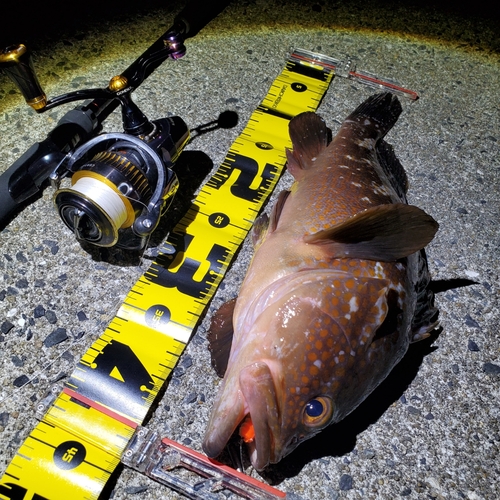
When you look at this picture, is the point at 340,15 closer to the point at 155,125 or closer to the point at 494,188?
the point at 494,188

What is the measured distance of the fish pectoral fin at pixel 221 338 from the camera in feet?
6.41

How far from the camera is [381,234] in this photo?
5.50 ft

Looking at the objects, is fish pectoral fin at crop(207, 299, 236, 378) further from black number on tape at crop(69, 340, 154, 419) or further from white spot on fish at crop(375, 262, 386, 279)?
white spot on fish at crop(375, 262, 386, 279)

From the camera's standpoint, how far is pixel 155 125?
2211 mm

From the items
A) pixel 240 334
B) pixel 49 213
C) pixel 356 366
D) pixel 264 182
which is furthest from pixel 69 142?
pixel 356 366

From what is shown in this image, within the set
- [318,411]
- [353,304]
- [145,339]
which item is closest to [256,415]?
[318,411]

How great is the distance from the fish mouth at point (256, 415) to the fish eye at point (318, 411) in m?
0.12

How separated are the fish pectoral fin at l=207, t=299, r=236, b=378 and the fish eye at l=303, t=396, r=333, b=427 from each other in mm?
507

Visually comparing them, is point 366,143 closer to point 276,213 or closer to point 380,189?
point 380,189

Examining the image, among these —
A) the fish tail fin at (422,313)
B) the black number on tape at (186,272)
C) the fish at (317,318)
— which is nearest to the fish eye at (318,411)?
the fish at (317,318)

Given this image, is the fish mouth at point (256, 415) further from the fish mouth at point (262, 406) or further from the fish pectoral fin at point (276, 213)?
the fish pectoral fin at point (276, 213)

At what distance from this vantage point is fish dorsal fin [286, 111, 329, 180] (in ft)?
7.83

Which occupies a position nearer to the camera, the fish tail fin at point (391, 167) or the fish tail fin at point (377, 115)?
the fish tail fin at point (391, 167)

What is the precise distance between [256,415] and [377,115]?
1834mm
